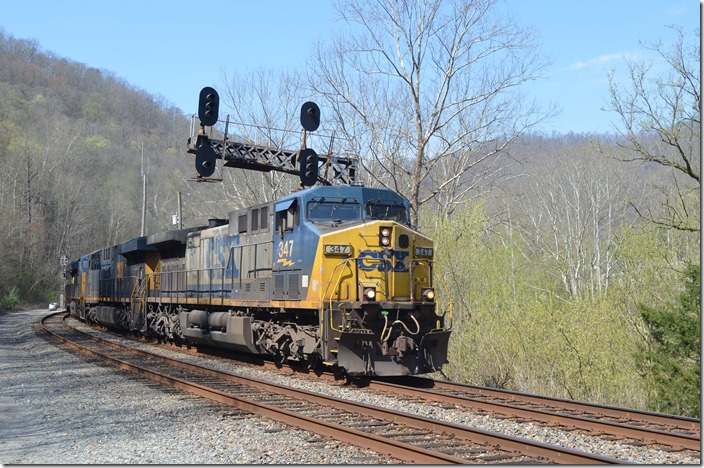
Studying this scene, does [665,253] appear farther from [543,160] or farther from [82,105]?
[82,105]

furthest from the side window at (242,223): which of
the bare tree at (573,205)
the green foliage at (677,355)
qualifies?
the bare tree at (573,205)

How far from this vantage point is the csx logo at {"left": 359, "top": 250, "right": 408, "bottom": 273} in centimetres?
1255

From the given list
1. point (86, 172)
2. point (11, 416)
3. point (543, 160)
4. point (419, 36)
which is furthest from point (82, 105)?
point (11, 416)

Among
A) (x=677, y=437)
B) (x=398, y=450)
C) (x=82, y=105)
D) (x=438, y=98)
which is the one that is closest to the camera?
(x=398, y=450)

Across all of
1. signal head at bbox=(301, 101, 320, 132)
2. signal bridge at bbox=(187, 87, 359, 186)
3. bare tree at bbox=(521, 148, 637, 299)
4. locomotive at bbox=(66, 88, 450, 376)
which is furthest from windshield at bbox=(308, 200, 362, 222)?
bare tree at bbox=(521, 148, 637, 299)

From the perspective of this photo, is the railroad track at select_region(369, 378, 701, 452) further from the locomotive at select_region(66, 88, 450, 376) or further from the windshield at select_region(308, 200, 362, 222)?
the windshield at select_region(308, 200, 362, 222)

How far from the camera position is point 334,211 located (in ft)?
43.6

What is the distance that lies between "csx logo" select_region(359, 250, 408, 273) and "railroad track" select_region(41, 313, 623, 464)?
2.63 m

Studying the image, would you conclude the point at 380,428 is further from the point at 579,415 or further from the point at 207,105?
the point at 207,105

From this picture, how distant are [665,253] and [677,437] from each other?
888 cm

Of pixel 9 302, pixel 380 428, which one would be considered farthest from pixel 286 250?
pixel 9 302

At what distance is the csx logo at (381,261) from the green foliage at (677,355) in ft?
16.3

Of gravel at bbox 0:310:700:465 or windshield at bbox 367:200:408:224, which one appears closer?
gravel at bbox 0:310:700:465

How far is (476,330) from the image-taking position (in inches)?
666
